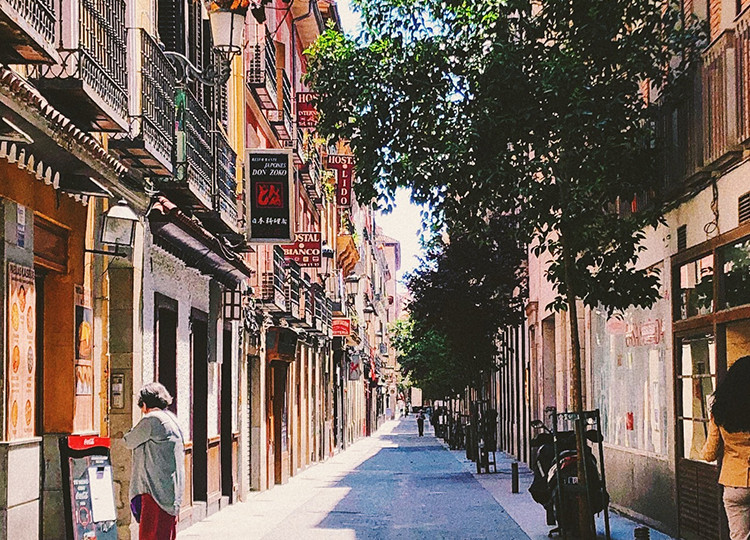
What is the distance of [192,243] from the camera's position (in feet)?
59.4

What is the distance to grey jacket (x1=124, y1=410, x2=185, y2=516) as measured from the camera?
11.3 m

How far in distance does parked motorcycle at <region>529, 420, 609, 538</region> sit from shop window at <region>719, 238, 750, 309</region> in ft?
8.60

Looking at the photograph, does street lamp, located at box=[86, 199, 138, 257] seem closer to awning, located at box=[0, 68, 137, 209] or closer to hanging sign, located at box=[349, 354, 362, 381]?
awning, located at box=[0, 68, 137, 209]

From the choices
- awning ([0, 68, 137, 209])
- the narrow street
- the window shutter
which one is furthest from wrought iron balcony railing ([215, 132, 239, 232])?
awning ([0, 68, 137, 209])

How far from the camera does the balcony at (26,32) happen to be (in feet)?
28.6

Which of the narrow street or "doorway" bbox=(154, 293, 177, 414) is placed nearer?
"doorway" bbox=(154, 293, 177, 414)

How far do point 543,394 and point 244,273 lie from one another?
1142cm

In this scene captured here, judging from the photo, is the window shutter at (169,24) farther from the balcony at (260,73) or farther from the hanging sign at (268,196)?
the balcony at (260,73)

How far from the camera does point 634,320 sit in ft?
62.2

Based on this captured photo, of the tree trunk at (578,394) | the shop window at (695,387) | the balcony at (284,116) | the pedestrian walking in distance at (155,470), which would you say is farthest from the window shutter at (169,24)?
the balcony at (284,116)

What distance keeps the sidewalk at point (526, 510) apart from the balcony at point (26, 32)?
31.6 ft

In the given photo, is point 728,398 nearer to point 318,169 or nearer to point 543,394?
point 543,394

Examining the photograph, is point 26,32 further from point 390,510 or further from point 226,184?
point 390,510

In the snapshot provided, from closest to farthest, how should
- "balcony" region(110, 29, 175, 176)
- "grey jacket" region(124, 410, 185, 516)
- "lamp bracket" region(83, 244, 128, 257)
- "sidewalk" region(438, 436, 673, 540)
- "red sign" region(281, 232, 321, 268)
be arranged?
"grey jacket" region(124, 410, 185, 516), "lamp bracket" region(83, 244, 128, 257), "balcony" region(110, 29, 175, 176), "sidewalk" region(438, 436, 673, 540), "red sign" region(281, 232, 321, 268)
